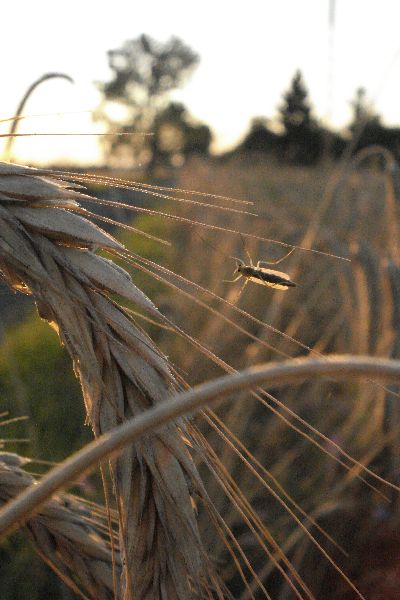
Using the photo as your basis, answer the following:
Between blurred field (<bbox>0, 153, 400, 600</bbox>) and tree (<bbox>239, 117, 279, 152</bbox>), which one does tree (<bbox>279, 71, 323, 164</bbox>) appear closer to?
blurred field (<bbox>0, 153, 400, 600</bbox>)

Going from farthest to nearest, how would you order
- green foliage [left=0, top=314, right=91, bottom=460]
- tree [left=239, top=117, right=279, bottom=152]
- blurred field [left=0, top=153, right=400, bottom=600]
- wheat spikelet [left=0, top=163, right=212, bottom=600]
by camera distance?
1. tree [left=239, top=117, right=279, bottom=152]
2. green foliage [left=0, top=314, right=91, bottom=460]
3. blurred field [left=0, top=153, right=400, bottom=600]
4. wheat spikelet [left=0, top=163, right=212, bottom=600]

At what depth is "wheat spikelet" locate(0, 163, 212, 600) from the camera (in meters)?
0.65

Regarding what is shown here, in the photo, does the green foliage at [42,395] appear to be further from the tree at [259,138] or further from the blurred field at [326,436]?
the tree at [259,138]

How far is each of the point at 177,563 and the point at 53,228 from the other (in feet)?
1.01

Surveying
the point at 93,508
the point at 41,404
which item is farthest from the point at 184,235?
the point at 93,508

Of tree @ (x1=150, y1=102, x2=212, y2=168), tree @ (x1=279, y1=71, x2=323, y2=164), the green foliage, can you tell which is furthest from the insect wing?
tree @ (x1=150, y1=102, x2=212, y2=168)

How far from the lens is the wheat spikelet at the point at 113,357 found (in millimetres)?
647

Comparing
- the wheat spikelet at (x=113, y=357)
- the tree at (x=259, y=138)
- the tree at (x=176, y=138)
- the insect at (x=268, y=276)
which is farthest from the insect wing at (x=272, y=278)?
the tree at (x=176, y=138)

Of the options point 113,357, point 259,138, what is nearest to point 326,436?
point 113,357

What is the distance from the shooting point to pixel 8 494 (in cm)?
82

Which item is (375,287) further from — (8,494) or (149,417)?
(149,417)

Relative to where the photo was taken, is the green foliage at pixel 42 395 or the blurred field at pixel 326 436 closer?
the blurred field at pixel 326 436

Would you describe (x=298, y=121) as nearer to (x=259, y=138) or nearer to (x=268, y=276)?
(x=268, y=276)

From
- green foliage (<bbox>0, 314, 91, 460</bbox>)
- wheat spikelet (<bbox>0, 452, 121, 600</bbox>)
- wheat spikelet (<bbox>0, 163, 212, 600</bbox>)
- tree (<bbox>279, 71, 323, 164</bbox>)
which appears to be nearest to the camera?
wheat spikelet (<bbox>0, 163, 212, 600</bbox>)
